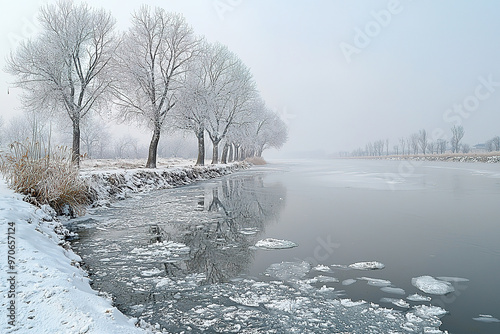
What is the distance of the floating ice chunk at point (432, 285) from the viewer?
3.31 meters

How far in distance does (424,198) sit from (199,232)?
29.7 ft

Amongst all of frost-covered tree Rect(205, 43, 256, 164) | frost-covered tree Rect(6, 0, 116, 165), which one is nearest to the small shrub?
frost-covered tree Rect(6, 0, 116, 165)

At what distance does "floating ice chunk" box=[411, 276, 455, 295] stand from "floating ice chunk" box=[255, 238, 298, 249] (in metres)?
2.05

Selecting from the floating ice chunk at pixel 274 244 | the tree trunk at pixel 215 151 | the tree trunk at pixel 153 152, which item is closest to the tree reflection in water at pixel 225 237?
the floating ice chunk at pixel 274 244

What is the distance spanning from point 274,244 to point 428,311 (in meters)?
2.70

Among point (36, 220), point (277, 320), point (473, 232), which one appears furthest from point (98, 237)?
point (473, 232)

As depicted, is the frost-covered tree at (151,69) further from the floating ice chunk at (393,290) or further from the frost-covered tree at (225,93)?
the floating ice chunk at (393,290)

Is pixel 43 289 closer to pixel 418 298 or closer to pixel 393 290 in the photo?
pixel 393 290

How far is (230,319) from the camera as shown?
274 cm

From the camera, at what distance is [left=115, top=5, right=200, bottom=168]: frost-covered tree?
21484 mm

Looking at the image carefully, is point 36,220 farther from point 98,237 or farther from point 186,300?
point 186,300

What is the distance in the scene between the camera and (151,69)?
2222 centimetres

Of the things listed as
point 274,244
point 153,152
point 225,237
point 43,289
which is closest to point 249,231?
point 225,237

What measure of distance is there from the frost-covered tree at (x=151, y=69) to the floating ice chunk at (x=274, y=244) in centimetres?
1812
